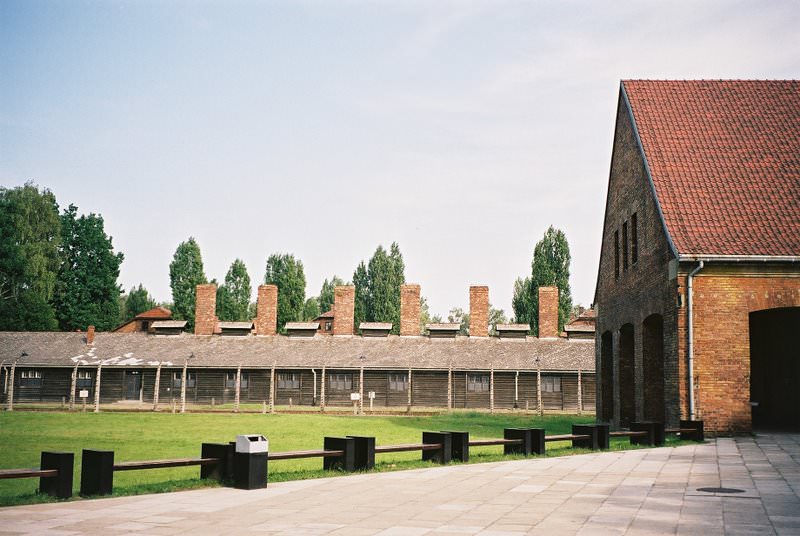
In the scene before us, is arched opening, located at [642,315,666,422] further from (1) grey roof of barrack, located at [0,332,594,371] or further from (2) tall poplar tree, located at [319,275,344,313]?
(2) tall poplar tree, located at [319,275,344,313]

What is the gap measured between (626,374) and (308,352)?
24.0 metres

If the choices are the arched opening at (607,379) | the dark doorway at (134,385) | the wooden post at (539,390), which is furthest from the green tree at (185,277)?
the arched opening at (607,379)

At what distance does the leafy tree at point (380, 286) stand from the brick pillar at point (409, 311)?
871 inches

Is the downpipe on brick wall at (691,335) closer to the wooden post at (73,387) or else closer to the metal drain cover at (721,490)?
the metal drain cover at (721,490)

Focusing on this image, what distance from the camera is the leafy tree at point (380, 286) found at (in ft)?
239

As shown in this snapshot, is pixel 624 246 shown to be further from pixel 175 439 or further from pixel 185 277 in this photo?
pixel 185 277

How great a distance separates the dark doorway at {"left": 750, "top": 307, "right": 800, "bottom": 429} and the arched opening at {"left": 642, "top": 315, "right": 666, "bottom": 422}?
141 inches

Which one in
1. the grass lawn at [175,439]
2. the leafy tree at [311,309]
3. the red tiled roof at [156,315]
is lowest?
the grass lawn at [175,439]

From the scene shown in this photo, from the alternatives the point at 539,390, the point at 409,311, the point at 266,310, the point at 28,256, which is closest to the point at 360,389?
the point at 409,311

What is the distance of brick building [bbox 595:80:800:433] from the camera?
1884 centimetres

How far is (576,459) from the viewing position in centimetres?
1472

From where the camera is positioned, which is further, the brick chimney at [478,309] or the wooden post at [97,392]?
the brick chimney at [478,309]

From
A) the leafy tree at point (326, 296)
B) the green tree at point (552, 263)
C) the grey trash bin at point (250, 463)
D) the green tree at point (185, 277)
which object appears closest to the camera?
the grey trash bin at point (250, 463)

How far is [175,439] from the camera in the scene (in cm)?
2219
